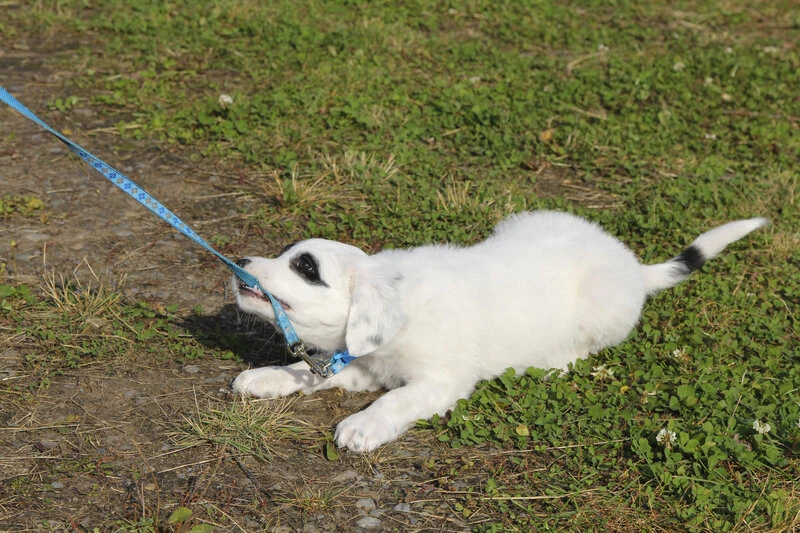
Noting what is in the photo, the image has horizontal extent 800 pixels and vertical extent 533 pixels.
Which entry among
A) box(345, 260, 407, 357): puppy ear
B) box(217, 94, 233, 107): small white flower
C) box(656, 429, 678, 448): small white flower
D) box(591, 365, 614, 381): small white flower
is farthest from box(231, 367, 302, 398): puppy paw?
box(217, 94, 233, 107): small white flower

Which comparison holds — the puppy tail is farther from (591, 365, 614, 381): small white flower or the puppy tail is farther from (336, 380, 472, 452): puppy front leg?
Result: (336, 380, 472, 452): puppy front leg

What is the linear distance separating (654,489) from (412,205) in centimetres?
239

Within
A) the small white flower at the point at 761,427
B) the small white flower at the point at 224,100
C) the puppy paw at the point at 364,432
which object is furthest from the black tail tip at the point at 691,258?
the small white flower at the point at 224,100

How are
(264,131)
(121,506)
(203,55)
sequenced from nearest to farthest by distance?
(121,506) → (264,131) → (203,55)

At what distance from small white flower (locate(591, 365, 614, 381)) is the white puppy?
183 mm

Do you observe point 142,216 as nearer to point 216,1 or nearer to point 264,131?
point 264,131

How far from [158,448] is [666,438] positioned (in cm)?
187

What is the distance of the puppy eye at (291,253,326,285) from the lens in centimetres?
315

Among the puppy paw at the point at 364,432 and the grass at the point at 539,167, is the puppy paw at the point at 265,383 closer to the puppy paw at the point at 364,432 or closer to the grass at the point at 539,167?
the grass at the point at 539,167

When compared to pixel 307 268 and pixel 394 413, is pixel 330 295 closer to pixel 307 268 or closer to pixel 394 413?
pixel 307 268

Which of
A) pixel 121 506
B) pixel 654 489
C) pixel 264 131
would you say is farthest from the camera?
pixel 264 131

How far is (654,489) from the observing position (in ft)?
9.83

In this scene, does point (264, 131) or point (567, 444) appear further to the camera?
point (264, 131)

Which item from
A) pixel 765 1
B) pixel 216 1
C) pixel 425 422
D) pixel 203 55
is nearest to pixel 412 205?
pixel 425 422
